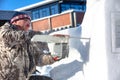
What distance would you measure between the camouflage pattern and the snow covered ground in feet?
0.37

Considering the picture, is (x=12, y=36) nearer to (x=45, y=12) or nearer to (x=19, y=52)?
(x=19, y=52)

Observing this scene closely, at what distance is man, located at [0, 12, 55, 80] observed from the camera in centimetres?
185

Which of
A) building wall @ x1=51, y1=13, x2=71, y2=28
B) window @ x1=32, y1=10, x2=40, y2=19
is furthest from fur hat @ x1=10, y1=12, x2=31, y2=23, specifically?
window @ x1=32, y1=10, x2=40, y2=19

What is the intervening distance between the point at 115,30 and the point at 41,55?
1.56ft

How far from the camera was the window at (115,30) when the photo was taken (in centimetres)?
153

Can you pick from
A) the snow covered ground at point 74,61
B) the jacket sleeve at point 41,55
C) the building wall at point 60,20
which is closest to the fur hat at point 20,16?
the jacket sleeve at point 41,55

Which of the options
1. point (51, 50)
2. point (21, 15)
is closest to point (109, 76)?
point (51, 50)

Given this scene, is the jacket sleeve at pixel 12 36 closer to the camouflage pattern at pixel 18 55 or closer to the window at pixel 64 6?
the camouflage pattern at pixel 18 55

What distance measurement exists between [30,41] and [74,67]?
27cm

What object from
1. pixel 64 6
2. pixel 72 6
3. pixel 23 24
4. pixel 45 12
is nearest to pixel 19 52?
pixel 23 24

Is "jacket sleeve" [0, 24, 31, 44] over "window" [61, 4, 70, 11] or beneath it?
beneath

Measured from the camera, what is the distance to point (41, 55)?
74.5 inches

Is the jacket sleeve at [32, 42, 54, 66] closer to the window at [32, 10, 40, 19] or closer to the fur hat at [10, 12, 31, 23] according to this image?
the fur hat at [10, 12, 31, 23]

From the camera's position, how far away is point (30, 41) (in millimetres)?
1847
